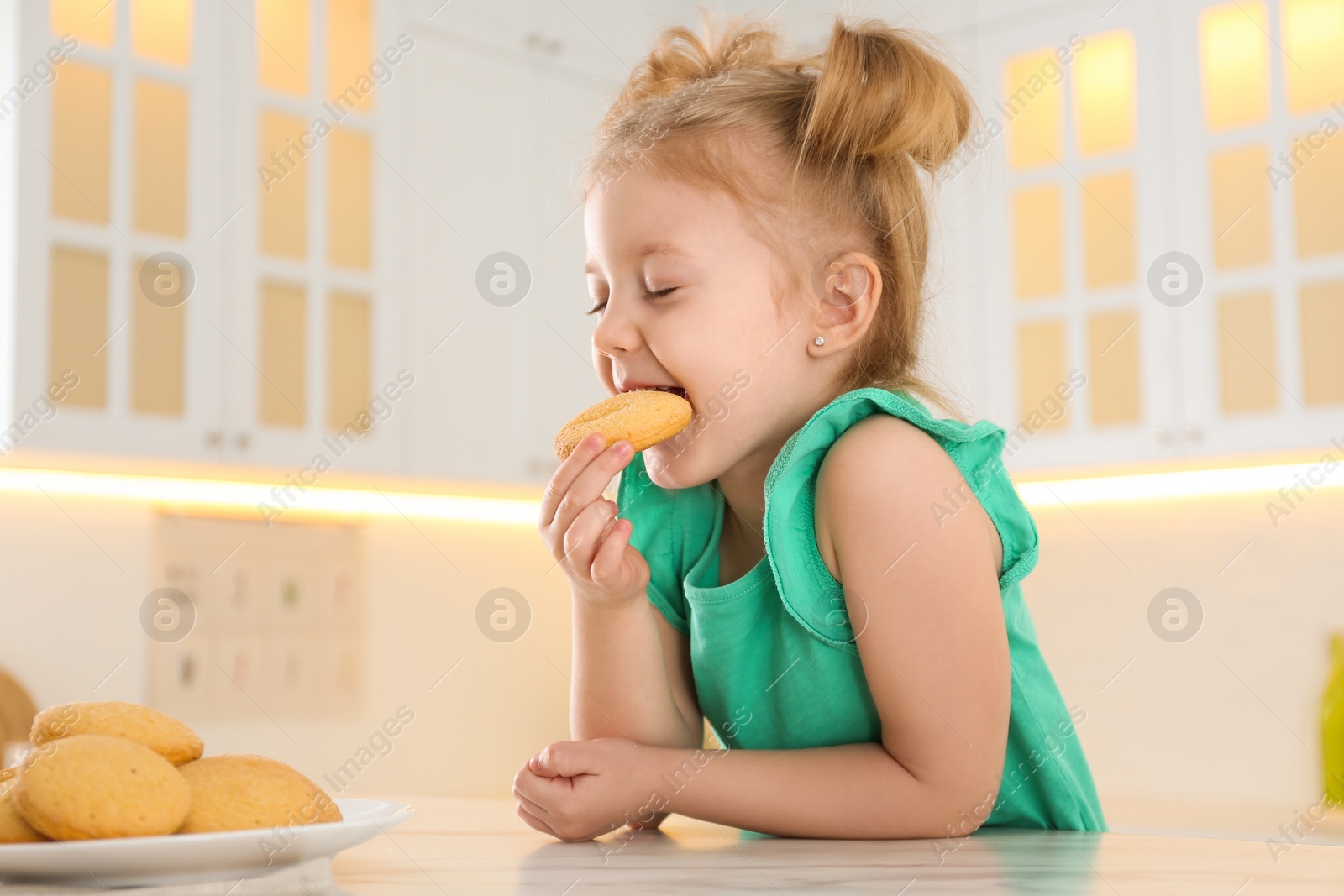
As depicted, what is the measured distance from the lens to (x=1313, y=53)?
231cm

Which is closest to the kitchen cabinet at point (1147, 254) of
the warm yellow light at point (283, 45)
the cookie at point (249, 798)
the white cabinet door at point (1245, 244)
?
the white cabinet door at point (1245, 244)

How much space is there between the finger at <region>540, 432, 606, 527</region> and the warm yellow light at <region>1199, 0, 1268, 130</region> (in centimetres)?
201

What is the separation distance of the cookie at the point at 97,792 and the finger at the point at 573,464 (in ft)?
1.22

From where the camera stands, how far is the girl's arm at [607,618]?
0.85 meters

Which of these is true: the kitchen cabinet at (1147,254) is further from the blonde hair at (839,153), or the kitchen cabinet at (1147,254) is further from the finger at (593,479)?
the finger at (593,479)

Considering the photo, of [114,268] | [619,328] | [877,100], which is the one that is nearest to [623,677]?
[619,328]

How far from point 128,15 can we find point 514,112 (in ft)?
2.92

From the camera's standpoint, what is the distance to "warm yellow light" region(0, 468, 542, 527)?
2.36 metres

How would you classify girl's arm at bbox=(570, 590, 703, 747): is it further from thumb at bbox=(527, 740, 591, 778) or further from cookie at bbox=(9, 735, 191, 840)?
cookie at bbox=(9, 735, 191, 840)

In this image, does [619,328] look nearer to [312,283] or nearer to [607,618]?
[607,618]

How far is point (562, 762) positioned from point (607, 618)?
0.58 ft

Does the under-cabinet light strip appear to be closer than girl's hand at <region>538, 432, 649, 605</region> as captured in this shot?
No

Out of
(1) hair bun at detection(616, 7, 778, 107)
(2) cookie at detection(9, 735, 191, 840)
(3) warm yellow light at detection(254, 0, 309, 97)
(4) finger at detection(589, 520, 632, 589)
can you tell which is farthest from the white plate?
(3) warm yellow light at detection(254, 0, 309, 97)

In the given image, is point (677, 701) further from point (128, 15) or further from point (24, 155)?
point (128, 15)
